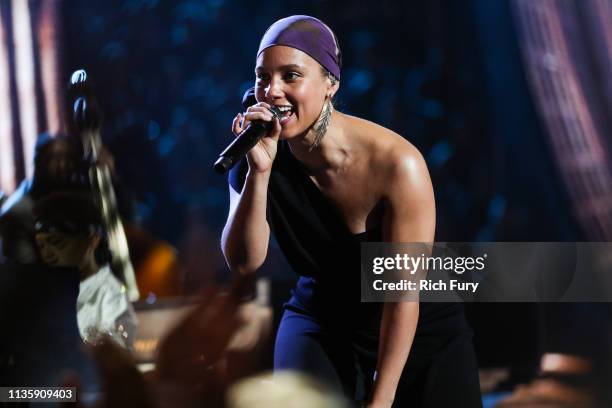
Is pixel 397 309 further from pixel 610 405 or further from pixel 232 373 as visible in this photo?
pixel 610 405

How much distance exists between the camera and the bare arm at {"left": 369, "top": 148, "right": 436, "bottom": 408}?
4.64ft

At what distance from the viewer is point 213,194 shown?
2568 millimetres

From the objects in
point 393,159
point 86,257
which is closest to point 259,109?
point 393,159

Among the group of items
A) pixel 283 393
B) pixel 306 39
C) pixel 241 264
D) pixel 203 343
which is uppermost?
pixel 306 39

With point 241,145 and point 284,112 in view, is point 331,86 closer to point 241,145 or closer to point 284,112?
point 284,112

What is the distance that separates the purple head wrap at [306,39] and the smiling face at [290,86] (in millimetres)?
13

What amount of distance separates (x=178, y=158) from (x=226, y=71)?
1.15 ft

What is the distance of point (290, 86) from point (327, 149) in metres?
0.17

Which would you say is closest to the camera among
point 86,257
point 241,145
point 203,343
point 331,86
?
point 241,145

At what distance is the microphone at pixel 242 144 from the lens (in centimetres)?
129

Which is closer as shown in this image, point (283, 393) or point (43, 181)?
point (283, 393)

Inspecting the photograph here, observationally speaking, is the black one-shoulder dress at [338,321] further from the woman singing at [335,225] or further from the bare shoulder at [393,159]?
the bare shoulder at [393,159]

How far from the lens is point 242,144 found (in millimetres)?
1328

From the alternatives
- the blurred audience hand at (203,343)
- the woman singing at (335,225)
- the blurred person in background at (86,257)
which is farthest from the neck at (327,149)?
the blurred person in background at (86,257)
